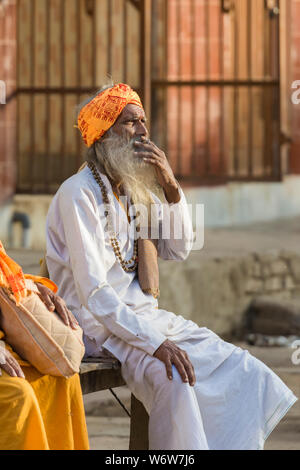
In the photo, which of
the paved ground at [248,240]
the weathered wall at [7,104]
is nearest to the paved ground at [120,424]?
the paved ground at [248,240]

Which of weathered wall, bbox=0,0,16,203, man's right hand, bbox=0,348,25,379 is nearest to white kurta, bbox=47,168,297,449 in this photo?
man's right hand, bbox=0,348,25,379

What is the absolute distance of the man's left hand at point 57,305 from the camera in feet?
14.4

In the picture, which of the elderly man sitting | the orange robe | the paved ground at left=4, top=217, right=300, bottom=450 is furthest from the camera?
the paved ground at left=4, top=217, right=300, bottom=450

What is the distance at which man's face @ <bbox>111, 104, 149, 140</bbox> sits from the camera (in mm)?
4898

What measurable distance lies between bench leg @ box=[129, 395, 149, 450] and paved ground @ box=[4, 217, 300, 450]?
4.18 ft

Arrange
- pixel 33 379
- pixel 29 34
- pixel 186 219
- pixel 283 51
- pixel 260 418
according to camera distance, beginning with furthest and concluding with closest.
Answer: pixel 283 51
pixel 29 34
pixel 186 219
pixel 260 418
pixel 33 379

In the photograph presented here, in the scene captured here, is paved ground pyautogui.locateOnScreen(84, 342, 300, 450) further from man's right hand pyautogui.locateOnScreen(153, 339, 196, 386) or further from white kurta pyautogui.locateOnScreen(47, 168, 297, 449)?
man's right hand pyautogui.locateOnScreen(153, 339, 196, 386)

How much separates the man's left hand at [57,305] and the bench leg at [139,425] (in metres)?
0.59

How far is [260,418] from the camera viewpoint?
4594mm

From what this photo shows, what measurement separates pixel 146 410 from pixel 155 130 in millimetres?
6783

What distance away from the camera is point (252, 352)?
9.17 m
